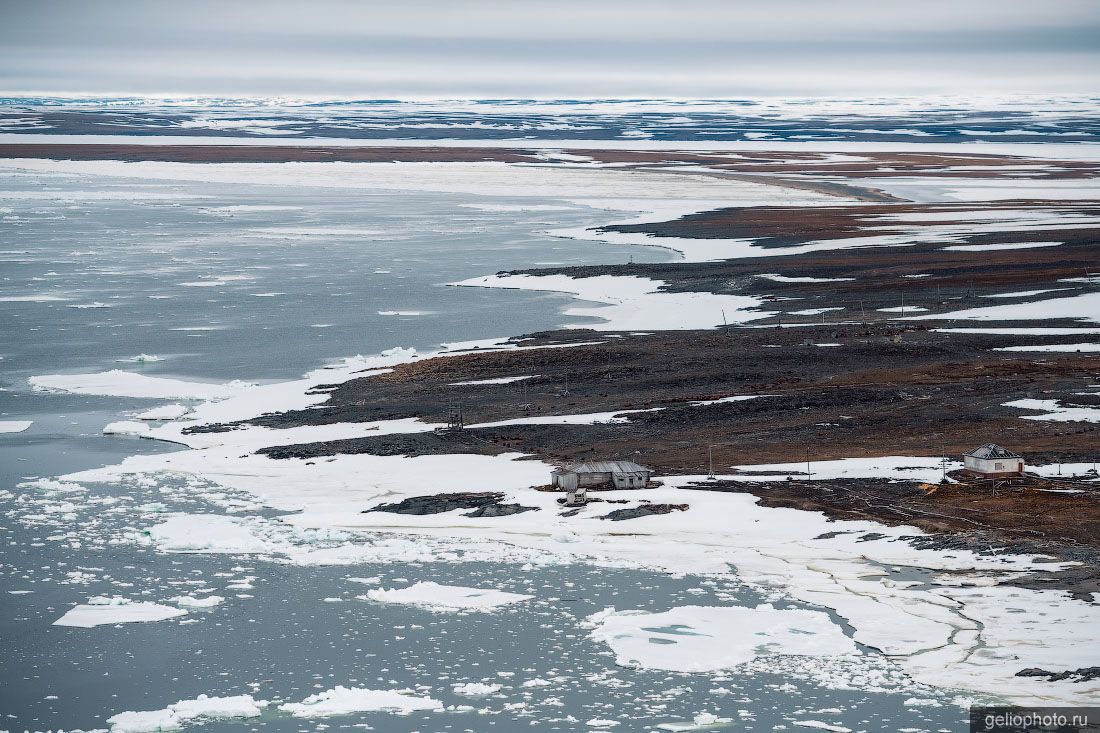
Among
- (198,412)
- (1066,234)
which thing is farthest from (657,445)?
(1066,234)

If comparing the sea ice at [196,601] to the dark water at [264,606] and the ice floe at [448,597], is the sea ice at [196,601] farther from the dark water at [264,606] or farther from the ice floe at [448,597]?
the ice floe at [448,597]

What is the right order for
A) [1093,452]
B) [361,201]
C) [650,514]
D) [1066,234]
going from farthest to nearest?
[361,201] → [1066,234] → [1093,452] → [650,514]

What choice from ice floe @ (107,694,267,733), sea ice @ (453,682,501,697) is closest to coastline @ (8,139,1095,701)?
sea ice @ (453,682,501,697)

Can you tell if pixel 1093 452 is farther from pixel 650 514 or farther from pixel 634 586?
pixel 634 586

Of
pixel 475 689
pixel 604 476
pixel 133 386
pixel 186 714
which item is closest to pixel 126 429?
pixel 133 386

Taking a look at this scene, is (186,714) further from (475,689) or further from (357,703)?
(475,689)
